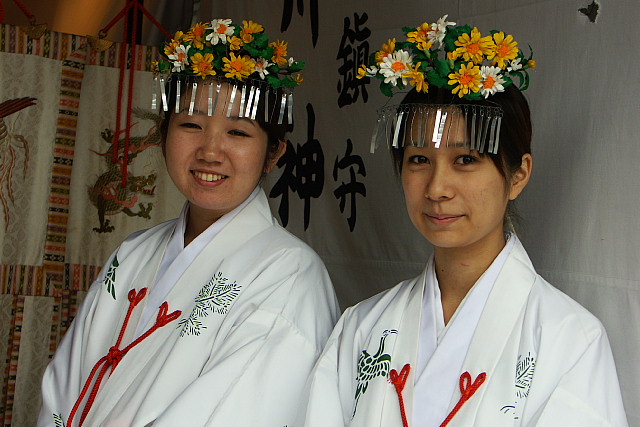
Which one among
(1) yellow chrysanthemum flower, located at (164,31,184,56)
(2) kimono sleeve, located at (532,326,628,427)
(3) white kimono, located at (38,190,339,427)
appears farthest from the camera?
(1) yellow chrysanthemum flower, located at (164,31,184,56)

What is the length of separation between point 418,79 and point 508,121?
0.28 m

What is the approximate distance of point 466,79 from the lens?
2271mm

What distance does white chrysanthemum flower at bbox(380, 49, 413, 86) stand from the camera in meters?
2.39

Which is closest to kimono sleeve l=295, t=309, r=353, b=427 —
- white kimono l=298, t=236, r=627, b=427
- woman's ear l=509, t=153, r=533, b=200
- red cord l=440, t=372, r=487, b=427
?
white kimono l=298, t=236, r=627, b=427

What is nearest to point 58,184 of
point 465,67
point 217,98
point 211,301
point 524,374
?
point 217,98

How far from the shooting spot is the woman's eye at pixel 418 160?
94.9 inches

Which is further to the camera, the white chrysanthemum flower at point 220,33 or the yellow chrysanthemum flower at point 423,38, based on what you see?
the white chrysanthemum flower at point 220,33

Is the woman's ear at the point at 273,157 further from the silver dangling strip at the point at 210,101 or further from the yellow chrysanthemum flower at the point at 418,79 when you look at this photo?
the yellow chrysanthemum flower at the point at 418,79

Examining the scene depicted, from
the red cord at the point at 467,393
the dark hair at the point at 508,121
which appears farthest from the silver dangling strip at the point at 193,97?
the red cord at the point at 467,393

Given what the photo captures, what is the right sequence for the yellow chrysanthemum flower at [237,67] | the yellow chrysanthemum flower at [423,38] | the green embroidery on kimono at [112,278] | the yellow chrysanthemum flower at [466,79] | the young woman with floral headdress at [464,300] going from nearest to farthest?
the young woman with floral headdress at [464,300] → the yellow chrysanthemum flower at [466,79] → the yellow chrysanthemum flower at [423,38] → the yellow chrysanthemum flower at [237,67] → the green embroidery on kimono at [112,278]

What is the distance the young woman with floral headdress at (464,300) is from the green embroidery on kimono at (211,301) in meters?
0.40

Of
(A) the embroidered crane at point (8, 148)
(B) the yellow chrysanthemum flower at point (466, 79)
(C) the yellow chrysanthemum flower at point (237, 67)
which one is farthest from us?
(A) the embroidered crane at point (8, 148)

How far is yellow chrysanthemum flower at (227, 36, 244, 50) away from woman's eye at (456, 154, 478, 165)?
0.91 m

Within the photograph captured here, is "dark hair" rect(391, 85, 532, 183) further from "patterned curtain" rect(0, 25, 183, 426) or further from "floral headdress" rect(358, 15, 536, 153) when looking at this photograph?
"patterned curtain" rect(0, 25, 183, 426)
